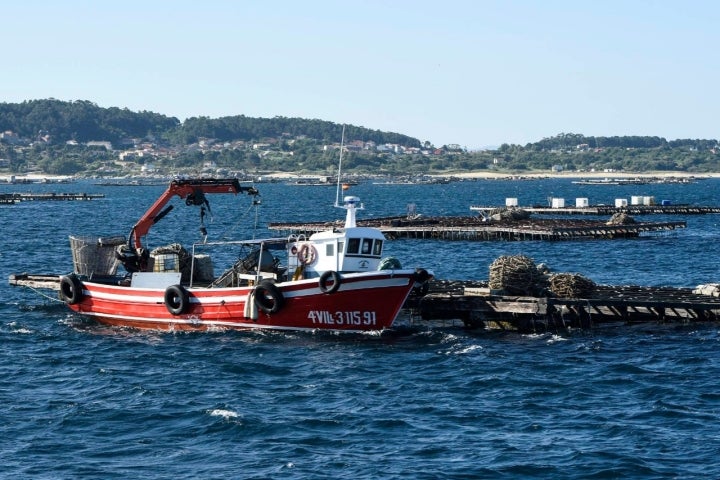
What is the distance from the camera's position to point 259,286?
4100cm

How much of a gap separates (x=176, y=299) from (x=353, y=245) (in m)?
7.16

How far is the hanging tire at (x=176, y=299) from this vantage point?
43062 millimetres

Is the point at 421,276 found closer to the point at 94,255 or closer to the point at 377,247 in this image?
the point at 377,247

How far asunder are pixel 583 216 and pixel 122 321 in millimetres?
84559

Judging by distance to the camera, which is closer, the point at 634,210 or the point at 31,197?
the point at 634,210

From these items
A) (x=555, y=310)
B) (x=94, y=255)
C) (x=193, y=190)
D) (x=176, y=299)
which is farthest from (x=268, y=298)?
(x=94, y=255)

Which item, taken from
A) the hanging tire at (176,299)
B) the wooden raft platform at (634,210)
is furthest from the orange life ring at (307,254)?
the wooden raft platform at (634,210)

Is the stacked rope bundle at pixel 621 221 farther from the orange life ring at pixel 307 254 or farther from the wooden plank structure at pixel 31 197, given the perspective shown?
the wooden plank structure at pixel 31 197

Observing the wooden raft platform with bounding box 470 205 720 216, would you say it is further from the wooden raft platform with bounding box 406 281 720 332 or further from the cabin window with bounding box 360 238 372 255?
the cabin window with bounding box 360 238 372 255

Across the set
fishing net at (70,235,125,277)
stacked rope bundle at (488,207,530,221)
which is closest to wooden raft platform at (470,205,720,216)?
stacked rope bundle at (488,207,530,221)

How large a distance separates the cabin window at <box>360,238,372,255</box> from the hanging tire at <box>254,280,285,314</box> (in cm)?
335

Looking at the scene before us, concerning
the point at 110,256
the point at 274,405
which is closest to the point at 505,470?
the point at 274,405

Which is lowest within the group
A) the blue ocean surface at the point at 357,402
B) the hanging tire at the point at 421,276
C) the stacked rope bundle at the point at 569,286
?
the blue ocean surface at the point at 357,402

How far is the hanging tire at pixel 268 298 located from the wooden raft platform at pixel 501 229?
47.4m
